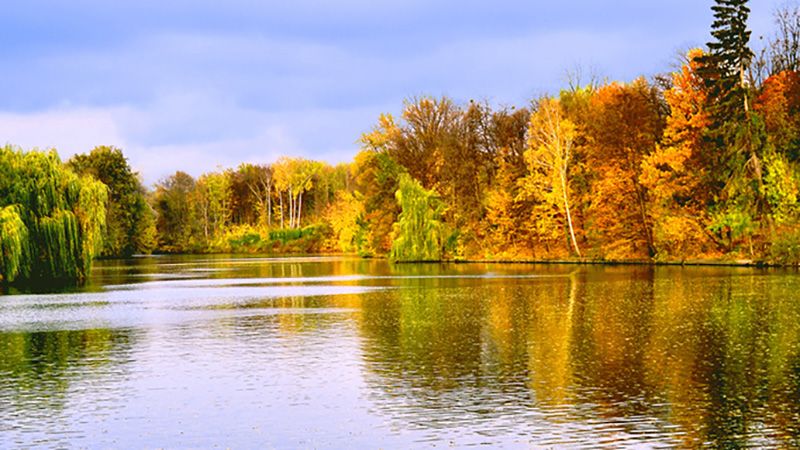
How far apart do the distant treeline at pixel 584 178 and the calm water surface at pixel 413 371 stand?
1534cm

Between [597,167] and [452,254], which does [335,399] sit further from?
[452,254]

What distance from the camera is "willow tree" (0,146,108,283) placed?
48.6 meters

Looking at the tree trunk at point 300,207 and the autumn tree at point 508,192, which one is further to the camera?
the tree trunk at point 300,207

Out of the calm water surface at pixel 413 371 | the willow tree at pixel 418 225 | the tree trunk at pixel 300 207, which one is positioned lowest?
the calm water surface at pixel 413 371

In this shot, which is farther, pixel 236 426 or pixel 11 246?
pixel 11 246

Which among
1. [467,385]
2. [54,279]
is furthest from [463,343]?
[54,279]

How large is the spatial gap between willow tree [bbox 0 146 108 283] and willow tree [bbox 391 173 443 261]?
1255 inches

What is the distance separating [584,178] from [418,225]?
15897 mm

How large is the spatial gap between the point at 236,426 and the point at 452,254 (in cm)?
6655

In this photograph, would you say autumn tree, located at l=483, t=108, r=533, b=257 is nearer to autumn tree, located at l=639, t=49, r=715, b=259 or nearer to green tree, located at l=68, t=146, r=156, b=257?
autumn tree, located at l=639, t=49, r=715, b=259

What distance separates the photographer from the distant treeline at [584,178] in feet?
184

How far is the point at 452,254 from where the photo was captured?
82000 mm

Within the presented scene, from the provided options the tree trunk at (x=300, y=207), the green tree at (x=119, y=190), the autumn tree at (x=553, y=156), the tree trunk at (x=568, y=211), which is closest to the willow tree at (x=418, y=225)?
the autumn tree at (x=553, y=156)

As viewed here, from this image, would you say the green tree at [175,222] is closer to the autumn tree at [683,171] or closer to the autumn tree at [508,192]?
the autumn tree at [508,192]
